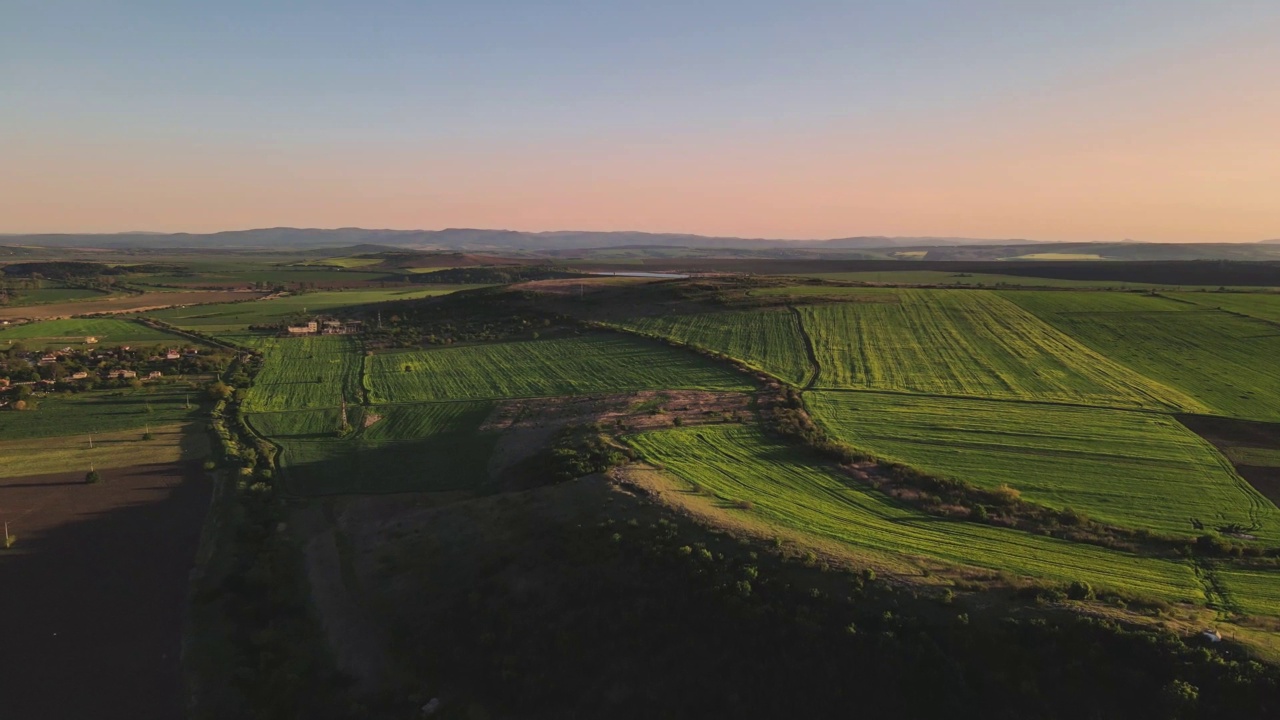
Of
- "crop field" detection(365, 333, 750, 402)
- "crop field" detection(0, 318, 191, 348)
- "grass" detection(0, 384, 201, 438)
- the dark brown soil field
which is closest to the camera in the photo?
the dark brown soil field

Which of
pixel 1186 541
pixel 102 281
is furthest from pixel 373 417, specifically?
pixel 102 281

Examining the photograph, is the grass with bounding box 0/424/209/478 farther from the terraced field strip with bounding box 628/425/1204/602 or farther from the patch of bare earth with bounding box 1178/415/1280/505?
the patch of bare earth with bounding box 1178/415/1280/505

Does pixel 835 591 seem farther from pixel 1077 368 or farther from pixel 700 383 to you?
pixel 1077 368

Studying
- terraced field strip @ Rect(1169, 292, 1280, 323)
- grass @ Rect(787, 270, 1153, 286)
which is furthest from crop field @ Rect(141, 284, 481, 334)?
terraced field strip @ Rect(1169, 292, 1280, 323)

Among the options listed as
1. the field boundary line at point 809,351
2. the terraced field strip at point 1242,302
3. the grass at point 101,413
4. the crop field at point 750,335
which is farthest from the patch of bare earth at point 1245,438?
the grass at point 101,413

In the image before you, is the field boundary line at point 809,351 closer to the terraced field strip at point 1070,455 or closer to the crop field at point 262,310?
the terraced field strip at point 1070,455

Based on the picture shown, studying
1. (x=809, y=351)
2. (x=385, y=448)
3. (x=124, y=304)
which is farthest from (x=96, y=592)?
(x=124, y=304)
